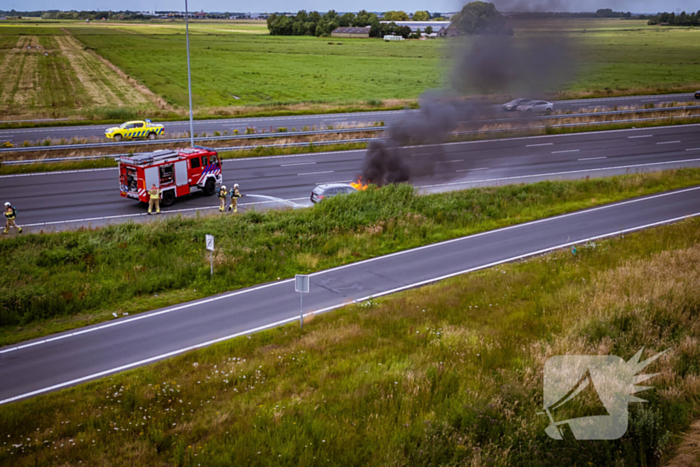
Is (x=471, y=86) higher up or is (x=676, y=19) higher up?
(x=676, y=19)

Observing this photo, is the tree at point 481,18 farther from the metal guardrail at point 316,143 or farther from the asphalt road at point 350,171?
the metal guardrail at point 316,143

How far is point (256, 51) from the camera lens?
10256 cm

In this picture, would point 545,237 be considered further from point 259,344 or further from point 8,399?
point 8,399

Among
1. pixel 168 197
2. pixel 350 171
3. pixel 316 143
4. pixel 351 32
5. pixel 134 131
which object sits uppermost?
pixel 351 32

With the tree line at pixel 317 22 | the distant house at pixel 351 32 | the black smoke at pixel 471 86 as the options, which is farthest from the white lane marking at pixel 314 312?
the tree line at pixel 317 22

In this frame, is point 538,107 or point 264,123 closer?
point 264,123

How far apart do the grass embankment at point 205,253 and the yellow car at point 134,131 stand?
2062 cm

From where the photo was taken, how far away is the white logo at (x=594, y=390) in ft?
30.6

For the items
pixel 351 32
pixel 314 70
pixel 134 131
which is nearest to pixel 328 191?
pixel 134 131

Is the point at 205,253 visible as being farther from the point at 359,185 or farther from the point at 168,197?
the point at 359,185

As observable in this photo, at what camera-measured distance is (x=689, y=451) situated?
859cm

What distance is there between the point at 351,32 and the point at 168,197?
392ft

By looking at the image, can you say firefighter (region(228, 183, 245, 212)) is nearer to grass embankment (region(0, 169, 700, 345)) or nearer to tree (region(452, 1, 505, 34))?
grass embankment (region(0, 169, 700, 345))

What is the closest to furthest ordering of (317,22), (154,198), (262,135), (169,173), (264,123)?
1. (154,198)
2. (169,173)
3. (262,135)
4. (264,123)
5. (317,22)
